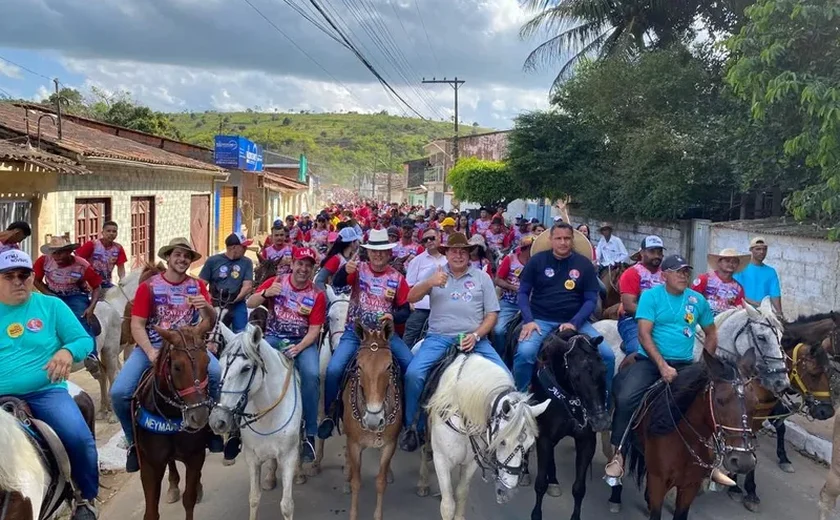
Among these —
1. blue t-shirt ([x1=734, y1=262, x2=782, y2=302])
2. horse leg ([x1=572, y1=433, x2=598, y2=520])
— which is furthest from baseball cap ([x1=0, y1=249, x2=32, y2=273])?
blue t-shirt ([x1=734, y1=262, x2=782, y2=302])

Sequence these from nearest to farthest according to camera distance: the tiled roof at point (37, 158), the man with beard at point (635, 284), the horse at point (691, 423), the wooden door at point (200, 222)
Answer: the horse at point (691, 423), the man with beard at point (635, 284), the tiled roof at point (37, 158), the wooden door at point (200, 222)

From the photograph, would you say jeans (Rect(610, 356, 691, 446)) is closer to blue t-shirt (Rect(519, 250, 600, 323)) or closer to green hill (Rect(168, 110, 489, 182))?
blue t-shirt (Rect(519, 250, 600, 323))

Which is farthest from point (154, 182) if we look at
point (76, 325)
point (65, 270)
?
point (76, 325)

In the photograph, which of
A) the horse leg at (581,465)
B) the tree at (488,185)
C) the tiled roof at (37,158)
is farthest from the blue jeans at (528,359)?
the tree at (488,185)

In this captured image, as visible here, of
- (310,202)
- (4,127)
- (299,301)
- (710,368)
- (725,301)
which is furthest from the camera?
(310,202)

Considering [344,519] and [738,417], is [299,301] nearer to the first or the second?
[344,519]

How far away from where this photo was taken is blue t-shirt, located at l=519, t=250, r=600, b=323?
6.21 m

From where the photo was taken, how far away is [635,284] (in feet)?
22.8

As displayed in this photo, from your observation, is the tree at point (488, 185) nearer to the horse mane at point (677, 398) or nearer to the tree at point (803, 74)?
the tree at point (803, 74)

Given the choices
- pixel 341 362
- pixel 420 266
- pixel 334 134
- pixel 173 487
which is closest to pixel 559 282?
pixel 341 362

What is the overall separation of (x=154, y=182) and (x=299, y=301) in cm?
1323

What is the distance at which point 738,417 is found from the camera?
4398 mm

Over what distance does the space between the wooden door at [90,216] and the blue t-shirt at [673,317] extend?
11.9 m

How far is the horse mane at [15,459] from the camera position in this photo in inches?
133
